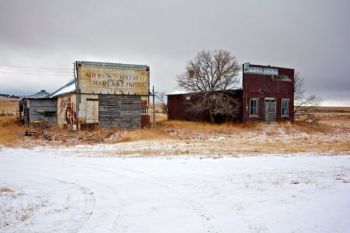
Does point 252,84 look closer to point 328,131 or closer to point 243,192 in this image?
point 328,131

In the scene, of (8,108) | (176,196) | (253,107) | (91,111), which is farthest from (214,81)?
(8,108)

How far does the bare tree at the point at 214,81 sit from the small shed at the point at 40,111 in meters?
12.5

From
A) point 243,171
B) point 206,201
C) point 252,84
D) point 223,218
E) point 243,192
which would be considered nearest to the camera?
point 223,218

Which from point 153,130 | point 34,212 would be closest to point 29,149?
point 153,130

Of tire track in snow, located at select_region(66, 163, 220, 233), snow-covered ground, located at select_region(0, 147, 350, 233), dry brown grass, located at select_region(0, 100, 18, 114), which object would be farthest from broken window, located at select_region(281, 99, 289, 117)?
dry brown grass, located at select_region(0, 100, 18, 114)

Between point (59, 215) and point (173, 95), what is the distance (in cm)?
3556

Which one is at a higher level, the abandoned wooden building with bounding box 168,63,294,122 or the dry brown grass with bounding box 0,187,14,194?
the abandoned wooden building with bounding box 168,63,294,122

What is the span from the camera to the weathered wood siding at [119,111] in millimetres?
28219

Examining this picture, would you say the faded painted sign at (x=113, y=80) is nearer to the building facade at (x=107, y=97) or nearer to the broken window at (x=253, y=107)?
the building facade at (x=107, y=97)

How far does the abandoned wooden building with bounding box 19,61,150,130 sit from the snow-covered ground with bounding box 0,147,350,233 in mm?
13134

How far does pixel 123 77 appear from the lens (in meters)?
29.1

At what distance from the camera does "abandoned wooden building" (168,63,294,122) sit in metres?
33.3

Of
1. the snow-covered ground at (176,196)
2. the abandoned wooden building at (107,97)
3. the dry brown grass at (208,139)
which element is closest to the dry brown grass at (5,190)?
the snow-covered ground at (176,196)

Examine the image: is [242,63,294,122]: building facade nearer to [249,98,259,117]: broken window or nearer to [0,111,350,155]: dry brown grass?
[249,98,259,117]: broken window
